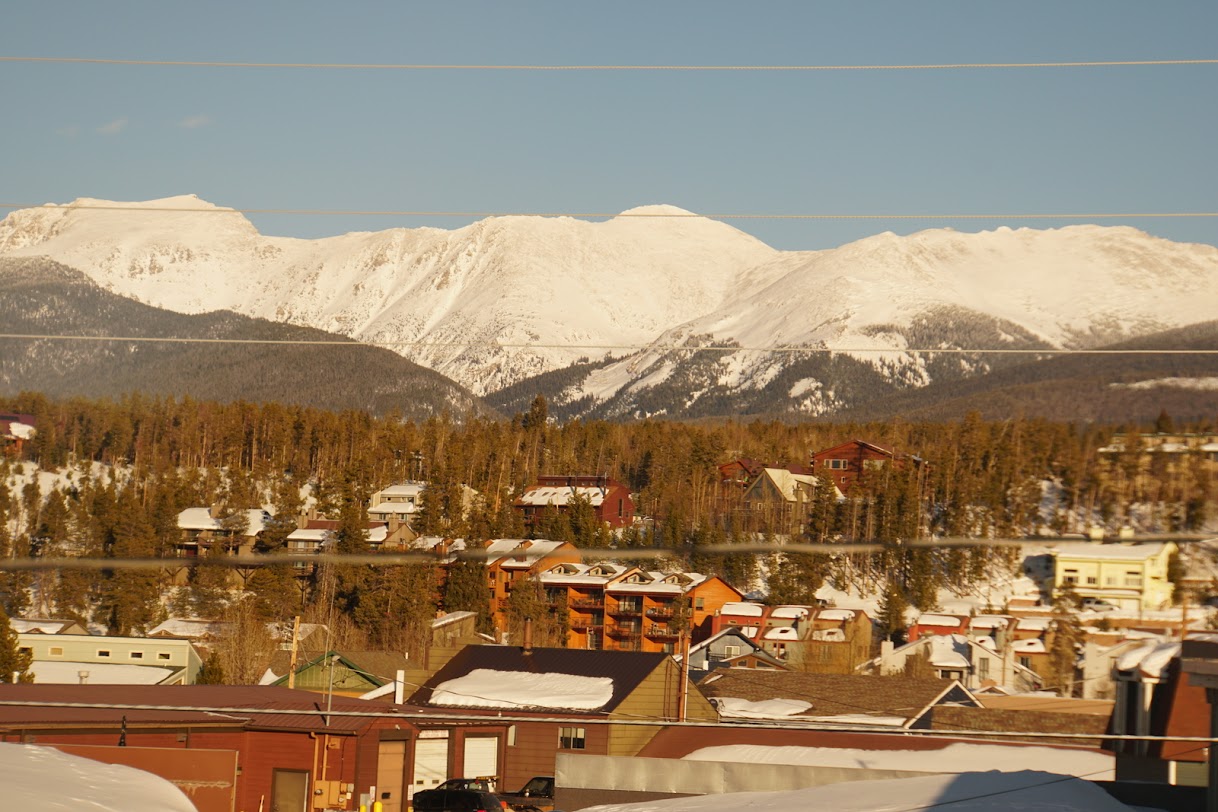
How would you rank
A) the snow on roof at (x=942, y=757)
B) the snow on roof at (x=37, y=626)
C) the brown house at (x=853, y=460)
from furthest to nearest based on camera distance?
the brown house at (x=853, y=460) → the snow on roof at (x=37, y=626) → the snow on roof at (x=942, y=757)

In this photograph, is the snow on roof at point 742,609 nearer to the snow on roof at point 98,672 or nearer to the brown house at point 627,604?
the brown house at point 627,604

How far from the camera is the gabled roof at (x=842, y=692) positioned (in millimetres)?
32812

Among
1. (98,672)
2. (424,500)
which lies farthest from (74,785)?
(424,500)

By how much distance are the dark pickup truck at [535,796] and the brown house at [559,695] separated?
5.25ft

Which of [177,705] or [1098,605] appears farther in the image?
[1098,605]

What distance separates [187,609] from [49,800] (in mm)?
46155

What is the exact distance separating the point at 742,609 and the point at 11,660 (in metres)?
30.7

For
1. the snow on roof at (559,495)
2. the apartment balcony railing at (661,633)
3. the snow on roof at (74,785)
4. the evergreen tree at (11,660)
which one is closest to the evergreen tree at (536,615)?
the apartment balcony railing at (661,633)

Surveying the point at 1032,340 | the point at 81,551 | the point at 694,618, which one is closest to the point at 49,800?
the point at 694,618

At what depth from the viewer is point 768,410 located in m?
154

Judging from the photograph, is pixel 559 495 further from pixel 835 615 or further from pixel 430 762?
pixel 430 762

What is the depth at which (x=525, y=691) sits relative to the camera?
1309 inches

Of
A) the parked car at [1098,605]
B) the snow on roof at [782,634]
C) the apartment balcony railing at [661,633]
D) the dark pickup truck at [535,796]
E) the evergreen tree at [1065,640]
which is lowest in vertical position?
the apartment balcony railing at [661,633]

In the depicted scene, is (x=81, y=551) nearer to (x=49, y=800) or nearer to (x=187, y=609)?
(x=187, y=609)
